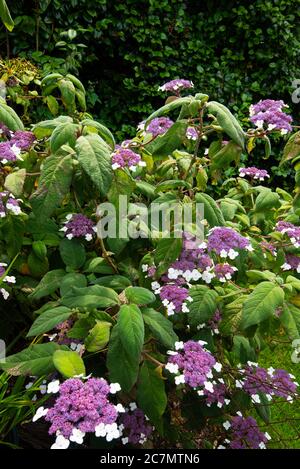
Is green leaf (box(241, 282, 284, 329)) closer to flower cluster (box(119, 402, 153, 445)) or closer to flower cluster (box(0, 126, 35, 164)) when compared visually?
flower cluster (box(119, 402, 153, 445))

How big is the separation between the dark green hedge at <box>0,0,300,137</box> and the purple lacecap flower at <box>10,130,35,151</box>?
222 centimetres

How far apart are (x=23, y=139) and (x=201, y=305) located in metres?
0.78

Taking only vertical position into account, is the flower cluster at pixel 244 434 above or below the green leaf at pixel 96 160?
below

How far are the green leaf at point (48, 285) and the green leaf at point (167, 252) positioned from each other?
0.30 m

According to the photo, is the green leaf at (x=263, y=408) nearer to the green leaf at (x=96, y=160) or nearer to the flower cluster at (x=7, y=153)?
the green leaf at (x=96, y=160)

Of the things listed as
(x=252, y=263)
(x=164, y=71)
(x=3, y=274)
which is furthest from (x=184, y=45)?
(x=3, y=274)

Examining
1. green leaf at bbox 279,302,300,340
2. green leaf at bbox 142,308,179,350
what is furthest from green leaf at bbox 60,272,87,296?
green leaf at bbox 279,302,300,340

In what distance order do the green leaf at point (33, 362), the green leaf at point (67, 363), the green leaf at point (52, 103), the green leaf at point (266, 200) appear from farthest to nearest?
the green leaf at point (52, 103)
the green leaf at point (266, 200)
the green leaf at point (33, 362)
the green leaf at point (67, 363)

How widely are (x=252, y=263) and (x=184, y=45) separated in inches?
114

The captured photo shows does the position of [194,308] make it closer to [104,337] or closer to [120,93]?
[104,337]

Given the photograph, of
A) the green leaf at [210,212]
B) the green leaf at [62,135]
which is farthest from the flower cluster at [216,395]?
the green leaf at [62,135]

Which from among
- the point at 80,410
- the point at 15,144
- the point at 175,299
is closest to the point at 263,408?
the point at 175,299

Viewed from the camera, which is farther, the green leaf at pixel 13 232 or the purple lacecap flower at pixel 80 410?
the green leaf at pixel 13 232

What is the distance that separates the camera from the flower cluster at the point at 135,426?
5.18ft
